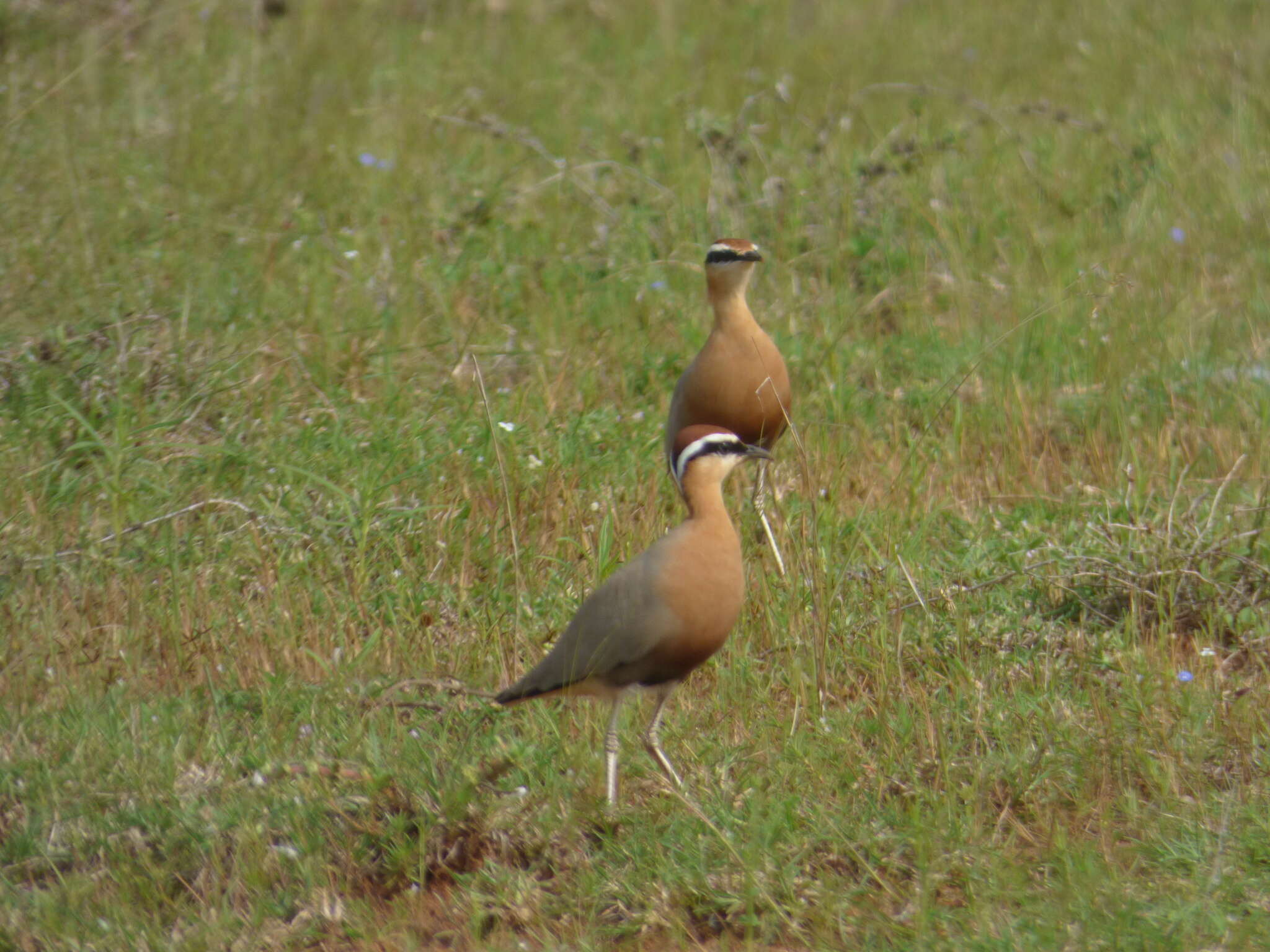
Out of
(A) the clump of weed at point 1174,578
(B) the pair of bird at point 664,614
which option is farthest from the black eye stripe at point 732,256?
(A) the clump of weed at point 1174,578

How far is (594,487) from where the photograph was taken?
214 inches

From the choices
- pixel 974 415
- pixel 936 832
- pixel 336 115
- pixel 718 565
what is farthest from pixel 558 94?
pixel 936 832

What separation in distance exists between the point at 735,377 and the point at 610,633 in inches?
66.7

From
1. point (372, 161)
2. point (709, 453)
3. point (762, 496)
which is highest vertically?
point (709, 453)

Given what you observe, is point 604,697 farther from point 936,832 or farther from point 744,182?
point 744,182

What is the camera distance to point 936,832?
3531mm

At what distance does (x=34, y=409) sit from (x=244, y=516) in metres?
0.92

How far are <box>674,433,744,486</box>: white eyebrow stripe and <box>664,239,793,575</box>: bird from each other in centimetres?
93

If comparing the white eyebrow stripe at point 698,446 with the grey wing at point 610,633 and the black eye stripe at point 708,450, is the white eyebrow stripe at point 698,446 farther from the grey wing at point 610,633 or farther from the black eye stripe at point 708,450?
the grey wing at point 610,633

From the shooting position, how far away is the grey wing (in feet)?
→ 12.3

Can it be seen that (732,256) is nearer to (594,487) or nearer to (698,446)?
(594,487)

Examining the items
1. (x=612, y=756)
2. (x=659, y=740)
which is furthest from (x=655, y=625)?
(x=659, y=740)

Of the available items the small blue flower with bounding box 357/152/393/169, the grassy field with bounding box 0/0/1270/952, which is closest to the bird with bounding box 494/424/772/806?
the grassy field with bounding box 0/0/1270/952

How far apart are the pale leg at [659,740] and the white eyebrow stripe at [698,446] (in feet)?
1.91
